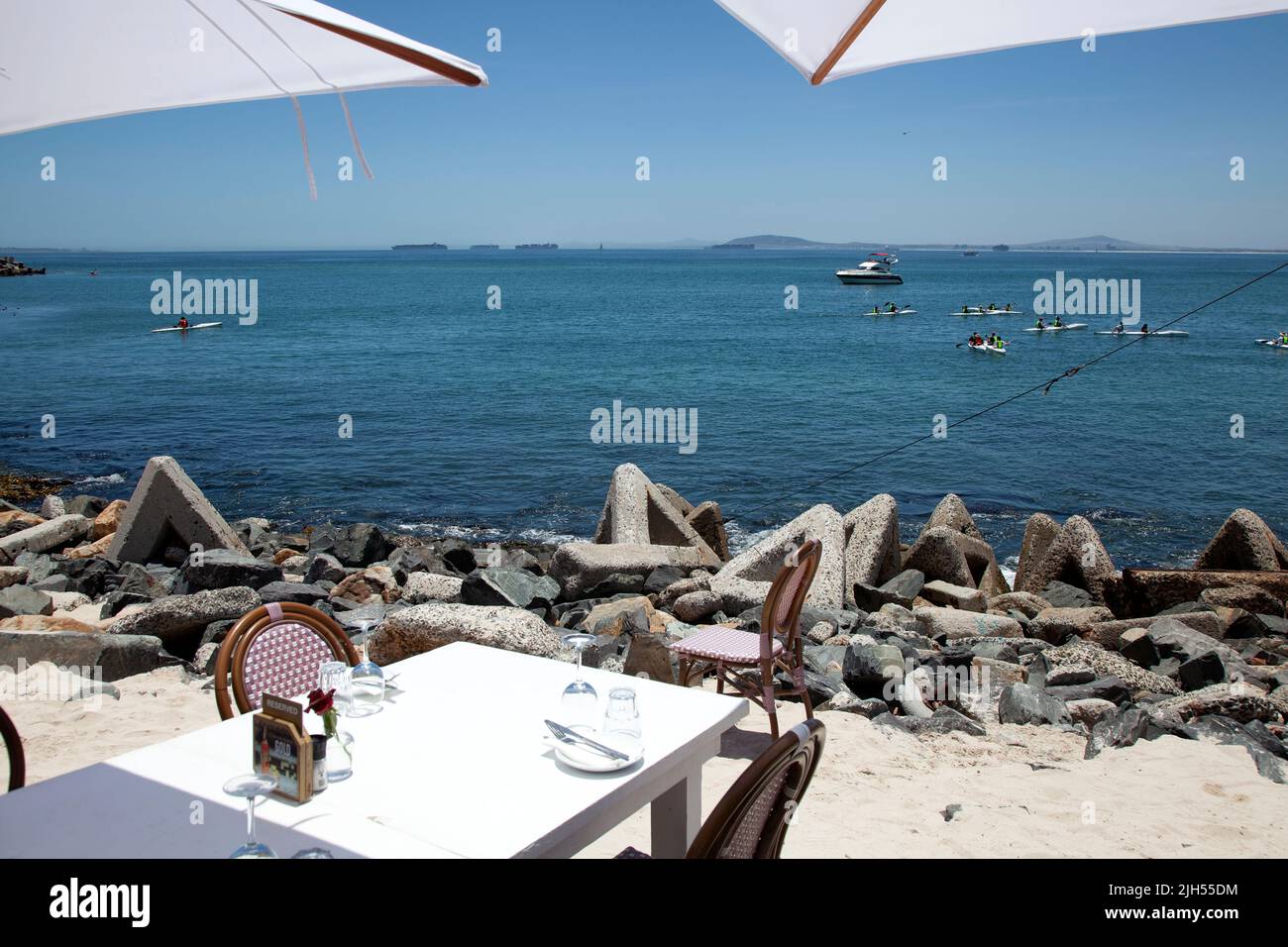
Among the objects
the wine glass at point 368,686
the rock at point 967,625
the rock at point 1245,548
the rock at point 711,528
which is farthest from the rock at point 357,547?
the rock at point 1245,548

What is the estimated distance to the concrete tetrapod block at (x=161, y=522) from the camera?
1082 centimetres

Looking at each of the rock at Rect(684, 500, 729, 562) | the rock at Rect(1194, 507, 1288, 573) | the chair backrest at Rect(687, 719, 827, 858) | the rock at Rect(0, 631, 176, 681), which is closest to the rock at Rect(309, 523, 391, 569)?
the rock at Rect(684, 500, 729, 562)

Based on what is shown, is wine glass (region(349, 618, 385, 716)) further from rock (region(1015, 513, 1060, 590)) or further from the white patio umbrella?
rock (region(1015, 513, 1060, 590))

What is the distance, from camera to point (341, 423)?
24797 millimetres

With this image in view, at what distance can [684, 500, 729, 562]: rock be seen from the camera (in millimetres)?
12492

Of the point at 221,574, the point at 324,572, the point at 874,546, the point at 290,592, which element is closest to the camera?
the point at 290,592

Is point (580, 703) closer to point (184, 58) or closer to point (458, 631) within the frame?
point (458, 631)

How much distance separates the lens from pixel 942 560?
10766mm

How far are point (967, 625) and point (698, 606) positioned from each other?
7.62 feet

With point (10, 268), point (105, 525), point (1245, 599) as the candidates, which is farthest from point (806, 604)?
point (10, 268)

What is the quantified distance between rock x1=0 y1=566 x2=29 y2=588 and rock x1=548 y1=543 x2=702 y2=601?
17.0ft

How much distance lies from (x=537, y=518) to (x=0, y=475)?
11.2 m
